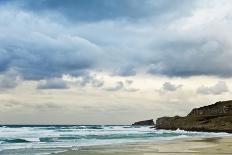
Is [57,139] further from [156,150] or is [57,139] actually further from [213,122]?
[213,122]

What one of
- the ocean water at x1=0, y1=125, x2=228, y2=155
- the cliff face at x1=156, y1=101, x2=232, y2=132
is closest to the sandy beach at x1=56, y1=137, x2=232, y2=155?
the ocean water at x1=0, y1=125, x2=228, y2=155

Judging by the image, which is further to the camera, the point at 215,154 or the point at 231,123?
the point at 231,123

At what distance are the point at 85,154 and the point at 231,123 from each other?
59.8 meters

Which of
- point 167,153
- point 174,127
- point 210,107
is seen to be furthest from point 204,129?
point 167,153

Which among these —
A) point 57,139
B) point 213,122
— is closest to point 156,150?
point 57,139

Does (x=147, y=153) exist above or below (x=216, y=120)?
below

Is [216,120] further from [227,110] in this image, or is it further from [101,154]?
[101,154]

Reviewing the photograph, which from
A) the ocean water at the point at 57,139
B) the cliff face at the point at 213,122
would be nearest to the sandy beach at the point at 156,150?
the ocean water at the point at 57,139

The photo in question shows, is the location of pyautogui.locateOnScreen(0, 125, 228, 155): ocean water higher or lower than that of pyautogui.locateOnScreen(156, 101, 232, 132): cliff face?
lower

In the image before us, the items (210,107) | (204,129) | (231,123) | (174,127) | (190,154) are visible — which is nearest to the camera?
(190,154)

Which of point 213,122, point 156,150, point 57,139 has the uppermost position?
point 213,122

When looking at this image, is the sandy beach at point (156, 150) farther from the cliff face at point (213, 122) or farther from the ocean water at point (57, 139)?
the cliff face at point (213, 122)

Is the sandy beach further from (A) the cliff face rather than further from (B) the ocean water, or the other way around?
(A) the cliff face

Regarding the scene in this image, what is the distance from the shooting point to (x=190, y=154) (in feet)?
88.4
